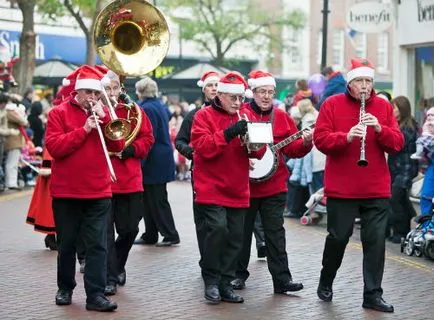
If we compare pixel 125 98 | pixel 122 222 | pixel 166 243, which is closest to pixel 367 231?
pixel 122 222

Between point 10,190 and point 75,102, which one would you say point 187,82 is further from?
point 75,102

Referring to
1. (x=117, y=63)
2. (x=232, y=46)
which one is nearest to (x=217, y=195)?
(x=117, y=63)

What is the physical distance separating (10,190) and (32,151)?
49.1 inches

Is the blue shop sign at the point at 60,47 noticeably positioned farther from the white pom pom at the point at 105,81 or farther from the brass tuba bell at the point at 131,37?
the white pom pom at the point at 105,81

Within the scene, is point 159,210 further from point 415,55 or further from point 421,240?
point 415,55

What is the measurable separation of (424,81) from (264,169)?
489 inches

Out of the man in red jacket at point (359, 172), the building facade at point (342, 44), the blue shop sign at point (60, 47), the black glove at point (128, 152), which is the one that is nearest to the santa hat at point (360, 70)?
the man in red jacket at point (359, 172)

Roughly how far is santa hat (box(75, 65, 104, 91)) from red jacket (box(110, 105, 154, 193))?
873mm

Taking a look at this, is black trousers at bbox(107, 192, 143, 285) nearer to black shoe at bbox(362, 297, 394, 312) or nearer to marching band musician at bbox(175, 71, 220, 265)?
marching band musician at bbox(175, 71, 220, 265)

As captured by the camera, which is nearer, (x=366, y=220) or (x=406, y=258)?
(x=366, y=220)

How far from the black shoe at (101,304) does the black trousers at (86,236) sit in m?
0.04

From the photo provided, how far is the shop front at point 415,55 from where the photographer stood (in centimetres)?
2169

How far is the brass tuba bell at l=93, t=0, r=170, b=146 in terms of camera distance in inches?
427

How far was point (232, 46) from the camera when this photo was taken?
50.8 m
